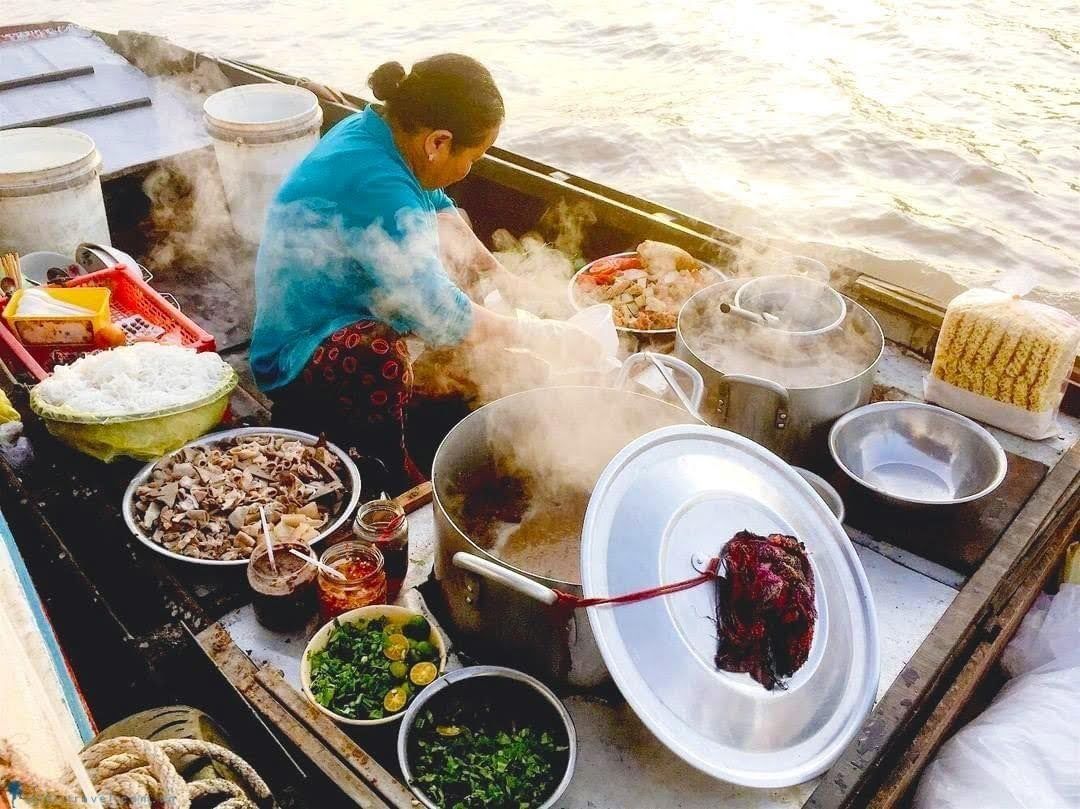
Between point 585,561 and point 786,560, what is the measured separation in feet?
1.80

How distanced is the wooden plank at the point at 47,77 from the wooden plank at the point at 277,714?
580cm

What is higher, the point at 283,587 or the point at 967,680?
the point at 283,587

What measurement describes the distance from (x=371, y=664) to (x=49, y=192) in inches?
135

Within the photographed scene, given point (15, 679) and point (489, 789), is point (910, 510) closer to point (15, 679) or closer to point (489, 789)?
point (489, 789)

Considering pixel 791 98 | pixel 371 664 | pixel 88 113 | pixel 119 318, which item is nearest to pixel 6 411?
pixel 119 318

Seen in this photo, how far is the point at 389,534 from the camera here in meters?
2.69

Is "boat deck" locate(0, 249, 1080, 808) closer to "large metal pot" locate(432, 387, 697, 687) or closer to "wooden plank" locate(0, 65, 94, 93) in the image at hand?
"large metal pot" locate(432, 387, 697, 687)

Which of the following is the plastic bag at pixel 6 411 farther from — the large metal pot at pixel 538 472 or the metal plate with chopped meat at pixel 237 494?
the large metal pot at pixel 538 472

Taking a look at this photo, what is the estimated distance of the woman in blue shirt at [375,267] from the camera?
10.3 feet

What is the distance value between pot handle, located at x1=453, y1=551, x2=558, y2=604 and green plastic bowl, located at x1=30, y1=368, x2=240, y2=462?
5.75 feet

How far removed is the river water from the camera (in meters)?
8.23

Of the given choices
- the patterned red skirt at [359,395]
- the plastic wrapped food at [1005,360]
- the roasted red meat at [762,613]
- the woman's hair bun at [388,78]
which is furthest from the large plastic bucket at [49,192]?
the plastic wrapped food at [1005,360]

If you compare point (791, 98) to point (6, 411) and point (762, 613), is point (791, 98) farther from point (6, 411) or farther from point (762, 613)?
point (762, 613)

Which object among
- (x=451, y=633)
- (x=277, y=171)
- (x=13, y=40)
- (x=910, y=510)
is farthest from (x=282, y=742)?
(x=13, y=40)
